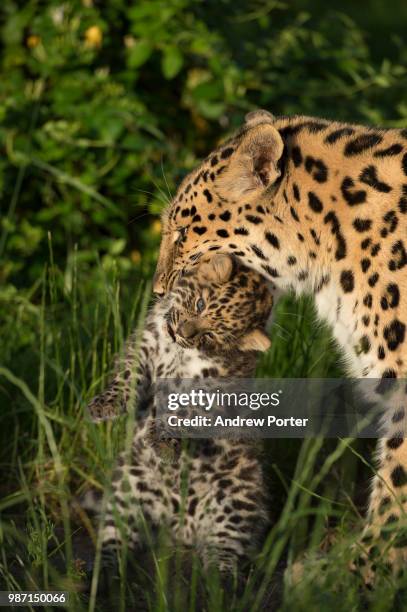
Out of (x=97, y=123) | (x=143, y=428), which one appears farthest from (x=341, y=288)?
(x=97, y=123)

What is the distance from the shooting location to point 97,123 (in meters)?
8.02

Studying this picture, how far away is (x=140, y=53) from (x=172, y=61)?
30cm

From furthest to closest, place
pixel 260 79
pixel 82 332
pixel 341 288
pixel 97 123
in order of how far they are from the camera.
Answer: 1. pixel 260 79
2. pixel 97 123
3. pixel 82 332
4. pixel 341 288

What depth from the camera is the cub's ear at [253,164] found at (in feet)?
15.5

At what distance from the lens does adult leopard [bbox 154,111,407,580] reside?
4.59m

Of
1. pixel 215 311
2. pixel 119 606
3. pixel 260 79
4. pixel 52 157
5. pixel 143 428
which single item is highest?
pixel 260 79

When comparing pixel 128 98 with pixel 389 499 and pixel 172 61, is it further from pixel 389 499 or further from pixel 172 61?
pixel 389 499

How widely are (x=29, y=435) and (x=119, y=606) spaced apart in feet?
5.02

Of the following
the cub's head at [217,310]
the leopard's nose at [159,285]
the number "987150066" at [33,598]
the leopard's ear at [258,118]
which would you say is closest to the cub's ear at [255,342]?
the cub's head at [217,310]

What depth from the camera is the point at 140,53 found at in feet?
26.7

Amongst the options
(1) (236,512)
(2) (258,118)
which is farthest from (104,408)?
(2) (258,118)

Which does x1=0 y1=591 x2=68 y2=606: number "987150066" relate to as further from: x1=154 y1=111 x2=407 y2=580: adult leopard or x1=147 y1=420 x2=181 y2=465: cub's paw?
x1=154 y1=111 x2=407 y2=580: adult leopard

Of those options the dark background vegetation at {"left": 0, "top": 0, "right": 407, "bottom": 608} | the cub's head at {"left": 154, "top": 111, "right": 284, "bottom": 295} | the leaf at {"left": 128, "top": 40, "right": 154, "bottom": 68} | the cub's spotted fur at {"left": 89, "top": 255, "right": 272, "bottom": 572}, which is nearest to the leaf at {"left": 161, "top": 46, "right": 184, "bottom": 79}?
the dark background vegetation at {"left": 0, "top": 0, "right": 407, "bottom": 608}

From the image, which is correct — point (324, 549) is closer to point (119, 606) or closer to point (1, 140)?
point (119, 606)
